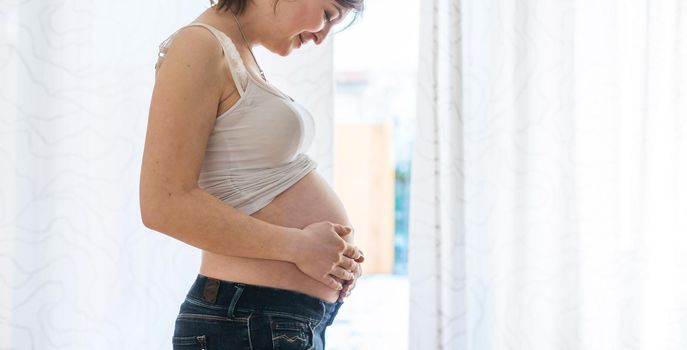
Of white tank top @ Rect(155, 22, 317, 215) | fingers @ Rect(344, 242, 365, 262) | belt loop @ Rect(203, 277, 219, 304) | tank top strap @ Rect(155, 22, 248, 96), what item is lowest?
belt loop @ Rect(203, 277, 219, 304)

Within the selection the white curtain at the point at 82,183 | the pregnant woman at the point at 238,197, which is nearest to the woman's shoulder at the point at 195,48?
the pregnant woman at the point at 238,197

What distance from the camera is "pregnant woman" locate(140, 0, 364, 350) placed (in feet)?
2.81

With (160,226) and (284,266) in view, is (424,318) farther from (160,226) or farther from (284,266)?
(160,226)

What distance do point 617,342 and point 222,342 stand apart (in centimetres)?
131

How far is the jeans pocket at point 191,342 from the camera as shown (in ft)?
2.93

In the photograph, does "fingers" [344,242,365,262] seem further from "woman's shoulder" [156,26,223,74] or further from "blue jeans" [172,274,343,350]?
"woman's shoulder" [156,26,223,74]

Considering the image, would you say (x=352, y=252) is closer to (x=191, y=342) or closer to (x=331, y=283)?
(x=331, y=283)

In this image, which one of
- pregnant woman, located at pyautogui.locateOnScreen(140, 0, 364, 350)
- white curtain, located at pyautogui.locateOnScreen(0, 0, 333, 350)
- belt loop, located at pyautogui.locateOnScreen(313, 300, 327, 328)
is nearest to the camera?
pregnant woman, located at pyautogui.locateOnScreen(140, 0, 364, 350)

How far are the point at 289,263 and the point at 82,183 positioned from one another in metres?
1.07

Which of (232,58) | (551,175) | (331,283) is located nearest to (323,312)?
(331,283)

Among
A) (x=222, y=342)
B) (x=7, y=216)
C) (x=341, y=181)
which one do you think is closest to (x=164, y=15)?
(x=7, y=216)

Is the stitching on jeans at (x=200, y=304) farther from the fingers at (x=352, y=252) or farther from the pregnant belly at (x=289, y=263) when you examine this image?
the fingers at (x=352, y=252)

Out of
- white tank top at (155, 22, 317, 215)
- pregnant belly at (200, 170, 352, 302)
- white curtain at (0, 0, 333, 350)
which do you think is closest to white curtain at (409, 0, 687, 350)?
white curtain at (0, 0, 333, 350)

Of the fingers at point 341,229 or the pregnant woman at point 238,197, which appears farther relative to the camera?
the fingers at point 341,229
